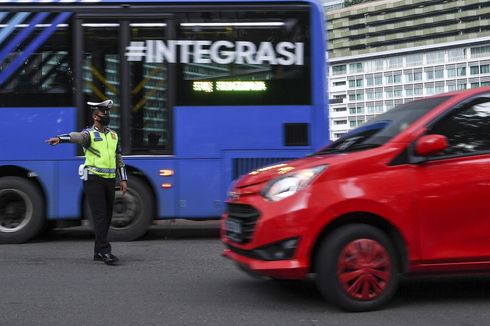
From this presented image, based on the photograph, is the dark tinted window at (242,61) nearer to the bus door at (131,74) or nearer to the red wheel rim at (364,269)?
the bus door at (131,74)

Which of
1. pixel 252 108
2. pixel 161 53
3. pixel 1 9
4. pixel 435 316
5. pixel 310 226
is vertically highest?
pixel 1 9

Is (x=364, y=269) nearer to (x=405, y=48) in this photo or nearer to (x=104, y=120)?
(x=104, y=120)

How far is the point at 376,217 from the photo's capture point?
424 cm

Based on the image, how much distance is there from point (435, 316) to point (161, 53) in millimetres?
5239

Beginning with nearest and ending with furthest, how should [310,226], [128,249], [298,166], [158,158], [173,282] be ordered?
[310,226], [298,166], [173,282], [128,249], [158,158]

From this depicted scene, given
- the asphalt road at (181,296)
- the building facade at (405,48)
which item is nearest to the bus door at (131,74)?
the asphalt road at (181,296)

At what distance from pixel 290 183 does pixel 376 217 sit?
0.73 m

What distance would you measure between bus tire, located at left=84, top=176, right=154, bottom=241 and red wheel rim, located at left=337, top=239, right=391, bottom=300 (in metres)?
4.12

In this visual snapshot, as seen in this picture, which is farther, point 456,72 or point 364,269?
point 456,72

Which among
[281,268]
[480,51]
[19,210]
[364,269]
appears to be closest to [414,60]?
[480,51]

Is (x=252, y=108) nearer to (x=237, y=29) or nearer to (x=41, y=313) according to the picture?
(x=237, y=29)

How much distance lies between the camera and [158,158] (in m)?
7.72

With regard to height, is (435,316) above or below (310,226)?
below

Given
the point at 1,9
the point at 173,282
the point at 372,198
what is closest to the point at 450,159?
the point at 372,198
